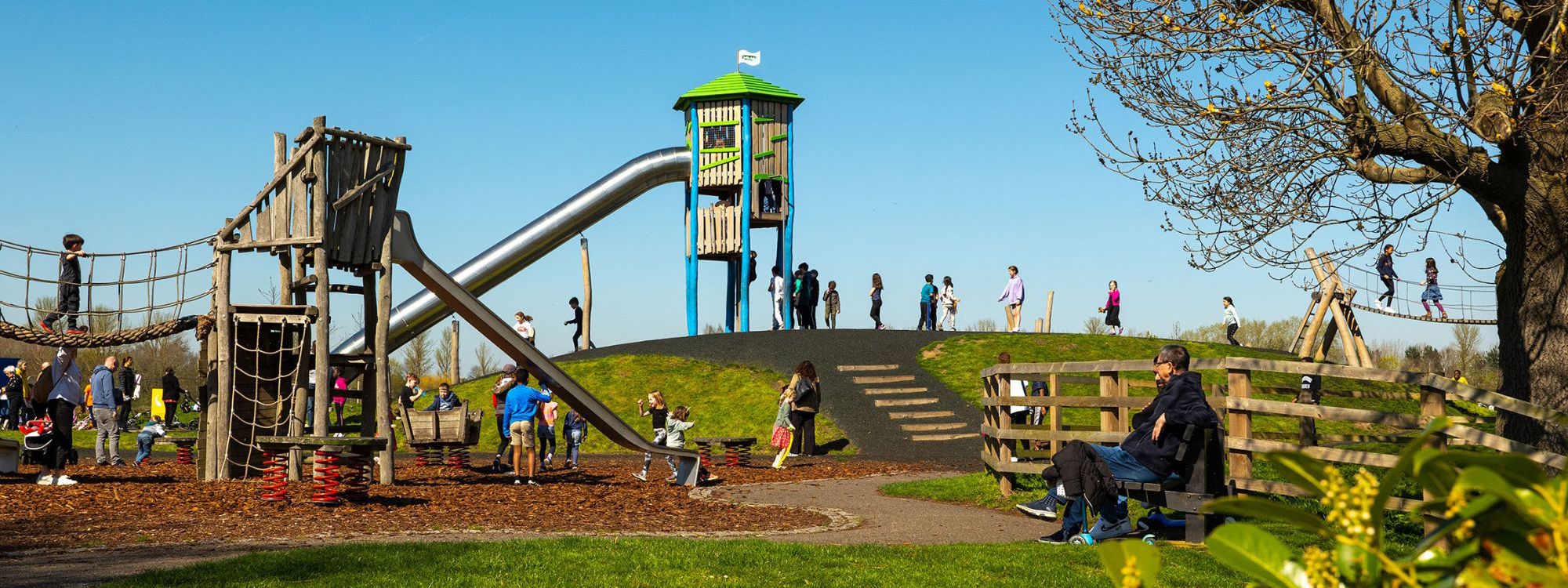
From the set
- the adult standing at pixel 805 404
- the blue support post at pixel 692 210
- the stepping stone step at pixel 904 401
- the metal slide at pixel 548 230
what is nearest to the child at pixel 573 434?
the adult standing at pixel 805 404

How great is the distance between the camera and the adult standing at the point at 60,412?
1555 cm

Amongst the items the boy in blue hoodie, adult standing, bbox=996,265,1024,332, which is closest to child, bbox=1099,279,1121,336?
adult standing, bbox=996,265,1024,332

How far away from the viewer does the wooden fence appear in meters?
8.74

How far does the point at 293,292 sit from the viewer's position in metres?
17.6

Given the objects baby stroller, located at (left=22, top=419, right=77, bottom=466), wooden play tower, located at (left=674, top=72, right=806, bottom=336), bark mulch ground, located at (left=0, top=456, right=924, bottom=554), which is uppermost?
wooden play tower, located at (left=674, top=72, right=806, bottom=336)

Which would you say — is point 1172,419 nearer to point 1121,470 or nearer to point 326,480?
point 1121,470

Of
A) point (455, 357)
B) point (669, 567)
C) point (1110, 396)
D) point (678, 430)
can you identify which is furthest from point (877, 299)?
point (669, 567)

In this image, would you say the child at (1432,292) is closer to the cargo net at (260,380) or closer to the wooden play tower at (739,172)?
the wooden play tower at (739,172)

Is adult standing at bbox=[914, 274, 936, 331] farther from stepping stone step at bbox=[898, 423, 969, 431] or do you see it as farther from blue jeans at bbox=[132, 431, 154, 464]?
blue jeans at bbox=[132, 431, 154, 464]

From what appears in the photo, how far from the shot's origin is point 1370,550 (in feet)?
4.74

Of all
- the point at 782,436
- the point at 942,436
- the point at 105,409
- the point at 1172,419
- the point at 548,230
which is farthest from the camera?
the point at 548,230

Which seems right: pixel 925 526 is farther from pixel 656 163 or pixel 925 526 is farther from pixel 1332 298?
pixel 656 163

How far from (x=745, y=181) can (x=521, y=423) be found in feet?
58.7

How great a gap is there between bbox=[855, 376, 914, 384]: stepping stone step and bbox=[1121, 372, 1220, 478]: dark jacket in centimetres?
1890
